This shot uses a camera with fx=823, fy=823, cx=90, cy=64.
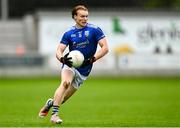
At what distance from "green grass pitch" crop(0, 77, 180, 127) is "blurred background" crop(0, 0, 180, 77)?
6.67m

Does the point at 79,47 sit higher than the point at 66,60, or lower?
higher

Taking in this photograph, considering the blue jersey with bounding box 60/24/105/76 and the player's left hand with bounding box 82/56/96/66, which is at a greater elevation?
the blue jersey with bounding box 60/24/105/76

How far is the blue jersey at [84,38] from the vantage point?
1588cm

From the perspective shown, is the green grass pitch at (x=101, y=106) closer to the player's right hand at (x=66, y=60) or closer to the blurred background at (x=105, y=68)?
the blurred background at (x=105, y=68)

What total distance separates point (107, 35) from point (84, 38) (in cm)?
3454

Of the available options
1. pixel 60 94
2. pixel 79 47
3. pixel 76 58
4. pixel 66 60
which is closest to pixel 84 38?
pixel 79 47

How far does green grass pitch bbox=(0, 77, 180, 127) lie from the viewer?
Answer: 16.7 meters

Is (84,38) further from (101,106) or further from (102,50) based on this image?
(101,106)

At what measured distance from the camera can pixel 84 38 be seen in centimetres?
1588

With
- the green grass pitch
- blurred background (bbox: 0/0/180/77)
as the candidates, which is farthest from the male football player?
blurred background (bbox: 0/0/180/77)

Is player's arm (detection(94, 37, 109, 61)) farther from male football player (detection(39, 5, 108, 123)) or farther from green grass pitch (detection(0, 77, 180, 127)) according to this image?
green grass pitch (detection(0, 77, 180, 127))

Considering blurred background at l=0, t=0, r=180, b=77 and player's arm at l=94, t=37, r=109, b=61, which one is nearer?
player's arm at l=94, t=37, r=109, b=61

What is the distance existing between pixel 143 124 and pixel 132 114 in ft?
12.3

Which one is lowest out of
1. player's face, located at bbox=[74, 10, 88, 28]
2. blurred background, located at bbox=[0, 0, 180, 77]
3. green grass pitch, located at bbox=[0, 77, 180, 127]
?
blurred background, located at bbox=[0, 0, 180, 77]
